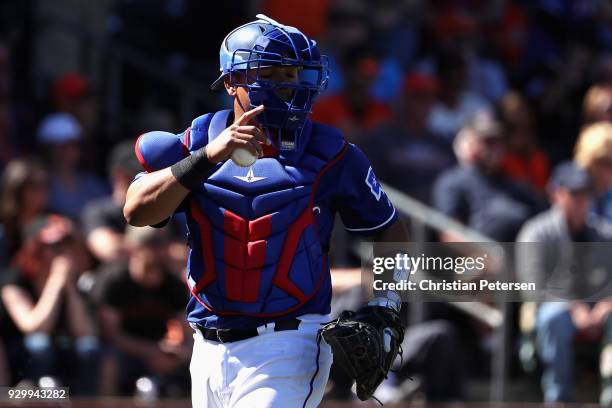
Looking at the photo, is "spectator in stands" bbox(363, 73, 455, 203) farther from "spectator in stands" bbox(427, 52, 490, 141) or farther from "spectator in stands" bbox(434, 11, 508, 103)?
"spectator in stands" bbox(434, 11, 508, 103)

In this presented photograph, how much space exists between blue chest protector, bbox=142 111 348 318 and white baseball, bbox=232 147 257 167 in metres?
0.35

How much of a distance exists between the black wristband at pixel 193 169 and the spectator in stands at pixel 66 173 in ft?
15.6

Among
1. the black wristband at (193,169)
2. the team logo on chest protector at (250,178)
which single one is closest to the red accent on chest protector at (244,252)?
the team logo on chest protector at (250,178)

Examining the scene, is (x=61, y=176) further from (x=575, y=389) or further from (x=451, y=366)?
(x=575, y=389)

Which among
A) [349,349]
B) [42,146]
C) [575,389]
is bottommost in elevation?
[575,389]

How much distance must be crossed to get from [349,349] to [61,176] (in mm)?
5162

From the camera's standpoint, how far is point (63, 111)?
9.78 metres

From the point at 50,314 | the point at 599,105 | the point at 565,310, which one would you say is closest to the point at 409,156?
the point at 599,105

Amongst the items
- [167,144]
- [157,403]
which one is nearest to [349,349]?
[167,144]

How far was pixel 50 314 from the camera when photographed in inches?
301

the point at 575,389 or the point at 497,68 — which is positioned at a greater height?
the point at 497,68

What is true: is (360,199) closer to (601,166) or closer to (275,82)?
(275,82)

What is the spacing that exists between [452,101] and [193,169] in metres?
6.82

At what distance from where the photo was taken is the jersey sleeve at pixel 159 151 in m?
4.39
